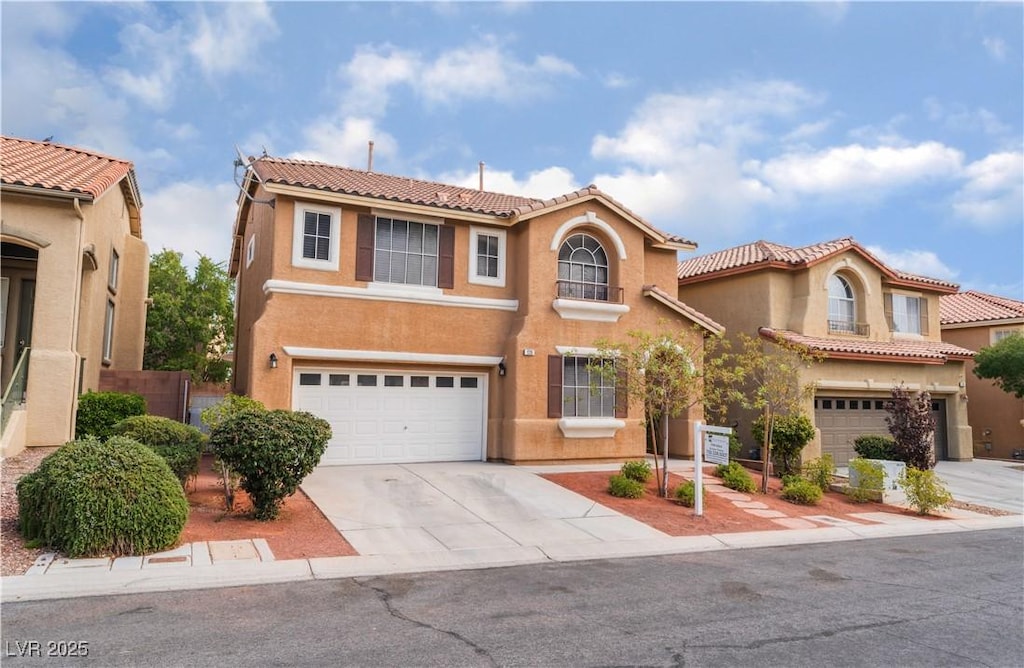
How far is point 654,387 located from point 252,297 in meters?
10.8

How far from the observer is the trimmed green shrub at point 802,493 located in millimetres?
13484

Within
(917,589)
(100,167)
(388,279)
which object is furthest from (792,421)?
(100,167)

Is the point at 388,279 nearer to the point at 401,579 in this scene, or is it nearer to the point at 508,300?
the point at 508,300

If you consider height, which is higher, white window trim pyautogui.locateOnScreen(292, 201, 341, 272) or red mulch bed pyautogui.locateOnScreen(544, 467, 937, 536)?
white window trim pyautogui.locateOnScreen(292, 201, 341, 272)

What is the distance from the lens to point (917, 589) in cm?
788

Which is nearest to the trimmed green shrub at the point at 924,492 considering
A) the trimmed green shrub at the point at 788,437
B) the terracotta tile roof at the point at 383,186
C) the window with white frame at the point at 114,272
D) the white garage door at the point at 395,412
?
the trimmed green shrub at the point at 788,437

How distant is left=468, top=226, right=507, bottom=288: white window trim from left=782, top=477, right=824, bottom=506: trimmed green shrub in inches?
303

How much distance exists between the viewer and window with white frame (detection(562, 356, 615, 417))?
52.5ft

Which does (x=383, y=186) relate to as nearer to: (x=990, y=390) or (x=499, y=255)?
(x=499, y=255)

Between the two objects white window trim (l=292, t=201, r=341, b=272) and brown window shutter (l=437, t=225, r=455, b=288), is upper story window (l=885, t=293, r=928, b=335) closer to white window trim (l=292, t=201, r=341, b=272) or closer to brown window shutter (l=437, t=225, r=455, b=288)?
brown window shutter (l=437, t=225, r=455, b=288)

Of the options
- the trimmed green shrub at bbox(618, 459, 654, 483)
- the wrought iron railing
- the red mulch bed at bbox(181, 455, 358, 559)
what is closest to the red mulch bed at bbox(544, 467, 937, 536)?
the trimmed green shrub at bbox(618, 459, 654, 483)

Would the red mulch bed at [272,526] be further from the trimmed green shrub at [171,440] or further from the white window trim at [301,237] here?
the white window trim at [301,237]

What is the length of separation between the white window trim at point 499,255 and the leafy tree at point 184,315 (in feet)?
68.5

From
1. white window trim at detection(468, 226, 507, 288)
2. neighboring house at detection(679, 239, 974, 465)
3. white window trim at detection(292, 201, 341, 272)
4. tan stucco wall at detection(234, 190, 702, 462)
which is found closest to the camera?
tan stucco wall at detection(234, 190, 702, 462)
